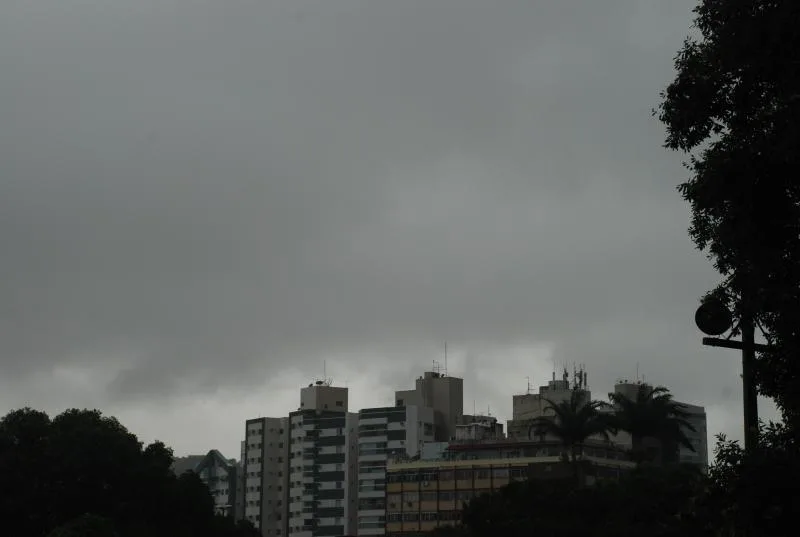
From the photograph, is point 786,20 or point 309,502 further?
point 309,502

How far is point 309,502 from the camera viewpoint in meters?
179

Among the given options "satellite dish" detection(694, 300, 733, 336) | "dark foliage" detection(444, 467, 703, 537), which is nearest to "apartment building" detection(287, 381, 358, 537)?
"dark foliage" detection(444, 467, 703, 537)

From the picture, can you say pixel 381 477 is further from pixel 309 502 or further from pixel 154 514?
pixel 154 514

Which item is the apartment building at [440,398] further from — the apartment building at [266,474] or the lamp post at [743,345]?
the lamp post at [743,345]

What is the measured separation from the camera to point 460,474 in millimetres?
145125

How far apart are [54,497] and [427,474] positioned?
238 ft

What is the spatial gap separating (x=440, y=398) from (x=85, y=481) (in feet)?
339

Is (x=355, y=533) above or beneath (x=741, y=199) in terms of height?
beneath

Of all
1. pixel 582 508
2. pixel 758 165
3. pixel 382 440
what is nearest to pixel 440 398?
pixel 382 440

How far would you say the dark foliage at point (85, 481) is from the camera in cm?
8100

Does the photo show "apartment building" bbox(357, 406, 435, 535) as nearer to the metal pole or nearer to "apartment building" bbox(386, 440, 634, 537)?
"apartment building" bbox(386, 440, 634, 537)

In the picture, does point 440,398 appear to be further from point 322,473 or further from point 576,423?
point 576,423

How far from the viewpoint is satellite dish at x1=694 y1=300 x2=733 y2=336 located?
18.4 meters

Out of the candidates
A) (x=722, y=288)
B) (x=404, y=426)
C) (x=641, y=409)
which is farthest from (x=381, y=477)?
(x=722, y=288)
